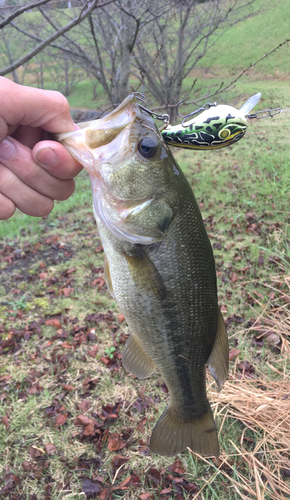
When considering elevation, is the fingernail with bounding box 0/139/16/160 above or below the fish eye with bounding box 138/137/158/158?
above

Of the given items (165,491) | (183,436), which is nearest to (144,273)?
(183,436)

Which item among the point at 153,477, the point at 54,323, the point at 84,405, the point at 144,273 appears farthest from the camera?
the point at 54,323

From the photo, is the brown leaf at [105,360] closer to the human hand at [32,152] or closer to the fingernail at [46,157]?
the human hand at [32,152]

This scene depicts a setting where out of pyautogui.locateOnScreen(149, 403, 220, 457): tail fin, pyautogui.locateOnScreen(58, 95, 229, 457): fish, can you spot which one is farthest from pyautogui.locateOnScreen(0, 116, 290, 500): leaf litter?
pyautogui.locateOnScreen(58, 95, 229, 457): fish

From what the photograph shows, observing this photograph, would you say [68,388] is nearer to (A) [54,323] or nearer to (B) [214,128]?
(A) [54,323]

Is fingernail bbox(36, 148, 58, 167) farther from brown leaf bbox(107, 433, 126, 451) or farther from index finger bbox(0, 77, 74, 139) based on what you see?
brown leaf bbox(107, 433, 126, 451)

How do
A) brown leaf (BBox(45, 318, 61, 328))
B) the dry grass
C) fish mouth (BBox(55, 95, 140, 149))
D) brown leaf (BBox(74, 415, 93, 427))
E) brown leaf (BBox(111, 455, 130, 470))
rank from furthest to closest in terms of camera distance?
brown leaf (BBox(45, 318, 61, 328)) < brown leaf (BBox(74, 415, 93, 427)) < brown leaf (BBox(111, 455, 130, 470)) < the dry grass < fish mouth (BBox(55, 95, 140, 149))
